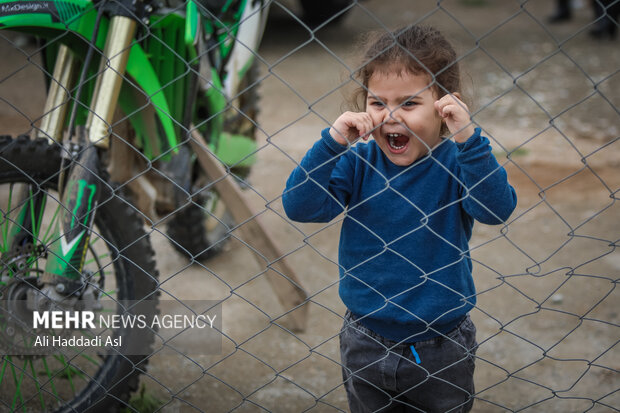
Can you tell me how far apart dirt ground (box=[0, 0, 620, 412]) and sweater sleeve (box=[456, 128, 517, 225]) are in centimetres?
6

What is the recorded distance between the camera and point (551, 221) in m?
3.85

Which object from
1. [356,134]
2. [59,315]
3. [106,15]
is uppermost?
[106,15]

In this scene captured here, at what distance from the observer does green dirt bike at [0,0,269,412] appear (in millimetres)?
1987

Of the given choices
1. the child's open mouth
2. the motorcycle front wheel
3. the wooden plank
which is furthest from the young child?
the wooden plank

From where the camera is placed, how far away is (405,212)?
1.61 metres

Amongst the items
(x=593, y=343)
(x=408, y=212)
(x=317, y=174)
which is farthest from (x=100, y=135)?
(x=593, y=343)

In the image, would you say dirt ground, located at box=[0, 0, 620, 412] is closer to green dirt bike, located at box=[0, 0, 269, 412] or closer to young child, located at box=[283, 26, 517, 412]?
young child, located at box=[283, 26, 517, 412]

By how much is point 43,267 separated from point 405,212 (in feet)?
4.17

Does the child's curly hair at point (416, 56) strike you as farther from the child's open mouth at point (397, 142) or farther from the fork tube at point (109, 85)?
the fork tube at point (109, 85)

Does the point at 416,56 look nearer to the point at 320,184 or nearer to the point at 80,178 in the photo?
the point at 320,184

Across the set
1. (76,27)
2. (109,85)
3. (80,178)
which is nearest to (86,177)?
A: (80,178)

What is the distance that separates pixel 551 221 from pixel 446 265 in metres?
2.47

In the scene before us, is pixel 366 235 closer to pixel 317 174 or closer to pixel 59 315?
pixel 317 174

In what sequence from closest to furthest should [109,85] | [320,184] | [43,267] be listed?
[320,184] < [109,85] < [43,267]
